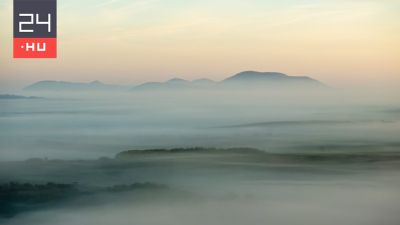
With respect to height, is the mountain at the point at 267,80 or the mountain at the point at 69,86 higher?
the mountain at the point at 267,80

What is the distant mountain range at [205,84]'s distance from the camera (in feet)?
6.60

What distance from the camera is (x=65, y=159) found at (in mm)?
1987

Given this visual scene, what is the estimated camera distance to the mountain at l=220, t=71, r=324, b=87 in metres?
2.02

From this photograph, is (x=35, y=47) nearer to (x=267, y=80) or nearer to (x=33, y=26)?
(x=33, y=26)

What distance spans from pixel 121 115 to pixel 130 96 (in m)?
0.08

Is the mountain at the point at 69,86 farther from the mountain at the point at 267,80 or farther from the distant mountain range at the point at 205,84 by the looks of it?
the mountain at the point at 267,80

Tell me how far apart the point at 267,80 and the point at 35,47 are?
2.98ft

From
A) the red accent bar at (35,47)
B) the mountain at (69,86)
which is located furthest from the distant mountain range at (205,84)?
the red accent bar at (35,47)

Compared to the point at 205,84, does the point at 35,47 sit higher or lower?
higher

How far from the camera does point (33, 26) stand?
199cm

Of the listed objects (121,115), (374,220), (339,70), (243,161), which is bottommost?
(374,220)

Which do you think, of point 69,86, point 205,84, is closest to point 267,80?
point 205,84

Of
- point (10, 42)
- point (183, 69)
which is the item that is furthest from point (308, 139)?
point (10, 42)

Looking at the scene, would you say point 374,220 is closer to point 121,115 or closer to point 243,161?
point 243,161
